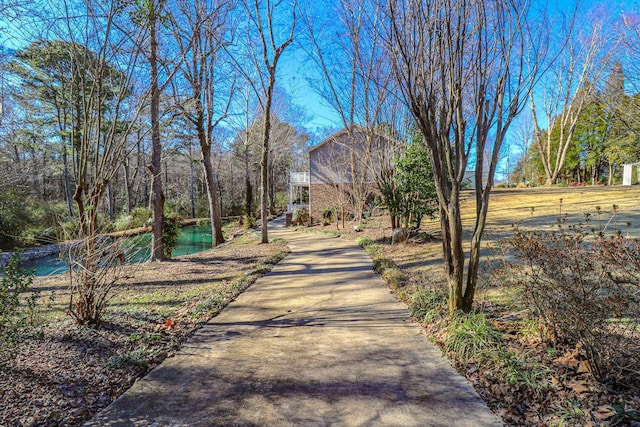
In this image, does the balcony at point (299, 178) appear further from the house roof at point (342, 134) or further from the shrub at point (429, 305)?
the shrub at point (429, 305)

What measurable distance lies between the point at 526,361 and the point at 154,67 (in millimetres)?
7517

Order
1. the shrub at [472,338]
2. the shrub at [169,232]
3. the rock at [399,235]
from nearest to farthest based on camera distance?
1. the shrub at [472,338]
2. the rock at [399,235]
3. the shrub at [169,232]

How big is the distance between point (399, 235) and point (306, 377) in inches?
277

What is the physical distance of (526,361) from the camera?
269 centimetres

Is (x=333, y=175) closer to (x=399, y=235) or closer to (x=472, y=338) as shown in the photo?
(x=399, y=235)

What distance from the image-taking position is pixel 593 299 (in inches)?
97.8

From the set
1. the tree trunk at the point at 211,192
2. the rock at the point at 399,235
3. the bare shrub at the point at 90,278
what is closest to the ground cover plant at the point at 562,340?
the bare shrub at the point at 90,278

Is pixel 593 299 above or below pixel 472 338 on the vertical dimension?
above

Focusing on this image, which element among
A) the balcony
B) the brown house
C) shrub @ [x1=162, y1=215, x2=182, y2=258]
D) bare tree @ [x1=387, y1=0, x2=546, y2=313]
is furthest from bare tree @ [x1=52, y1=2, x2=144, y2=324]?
the balcony

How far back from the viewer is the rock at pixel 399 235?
929 centimetres

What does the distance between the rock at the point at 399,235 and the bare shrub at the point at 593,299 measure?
20.7ft

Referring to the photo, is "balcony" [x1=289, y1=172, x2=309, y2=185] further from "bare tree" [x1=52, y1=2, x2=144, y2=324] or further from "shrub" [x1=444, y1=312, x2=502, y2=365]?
"shrub" [x1=444, y1=312, x2=502, y2=365]

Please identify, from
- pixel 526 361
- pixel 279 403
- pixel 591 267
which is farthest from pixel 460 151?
pixel 279 403

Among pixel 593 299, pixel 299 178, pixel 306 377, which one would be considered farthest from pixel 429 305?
pixel 299 178
